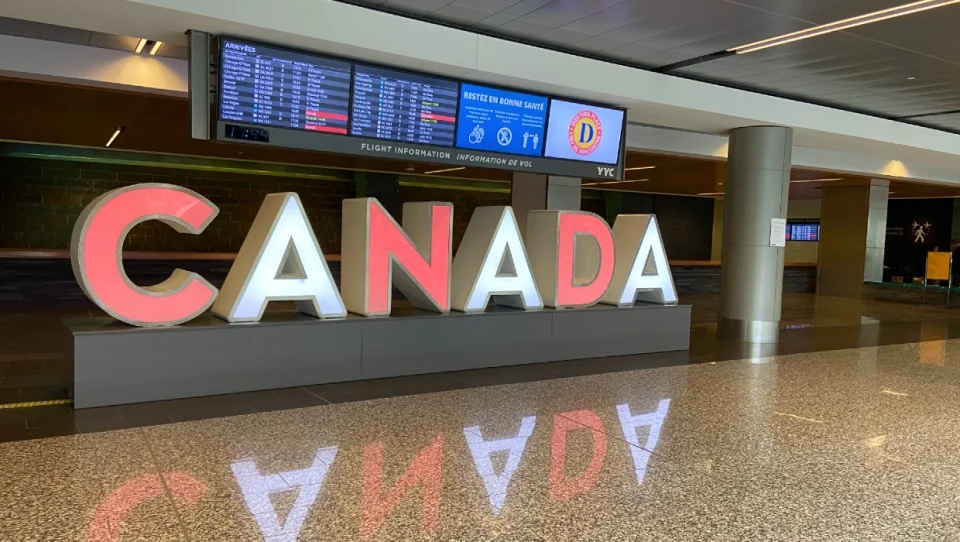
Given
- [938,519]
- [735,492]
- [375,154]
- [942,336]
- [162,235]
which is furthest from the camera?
[162,235]

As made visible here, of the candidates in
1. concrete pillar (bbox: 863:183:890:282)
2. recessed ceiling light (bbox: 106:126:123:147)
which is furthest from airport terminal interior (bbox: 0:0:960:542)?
concrete pillar (bbox: 863:183:890:282)

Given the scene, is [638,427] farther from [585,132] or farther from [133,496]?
[585,132]

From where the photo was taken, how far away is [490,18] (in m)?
5.86

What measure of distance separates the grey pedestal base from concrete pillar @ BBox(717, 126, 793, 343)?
5.32ft

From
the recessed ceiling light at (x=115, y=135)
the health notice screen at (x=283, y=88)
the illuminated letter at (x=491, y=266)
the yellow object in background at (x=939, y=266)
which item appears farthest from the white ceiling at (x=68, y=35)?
the yellow object in background at (x=939, y=266)

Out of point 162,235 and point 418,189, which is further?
point 418,189

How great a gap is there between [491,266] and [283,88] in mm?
2498

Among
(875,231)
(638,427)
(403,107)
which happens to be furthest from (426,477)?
(875,231)

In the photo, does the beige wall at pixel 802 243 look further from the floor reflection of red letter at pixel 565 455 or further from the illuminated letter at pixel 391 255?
the floor reflection of red letter at pixel 565 455

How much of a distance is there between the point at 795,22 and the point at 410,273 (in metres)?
3.89

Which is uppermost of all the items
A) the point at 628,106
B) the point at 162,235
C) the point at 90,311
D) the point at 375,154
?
the point at 628,106

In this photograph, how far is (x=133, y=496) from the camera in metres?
3.20

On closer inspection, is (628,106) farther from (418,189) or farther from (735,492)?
(418,189)

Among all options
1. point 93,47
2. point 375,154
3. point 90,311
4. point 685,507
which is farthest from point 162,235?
point 685,507
